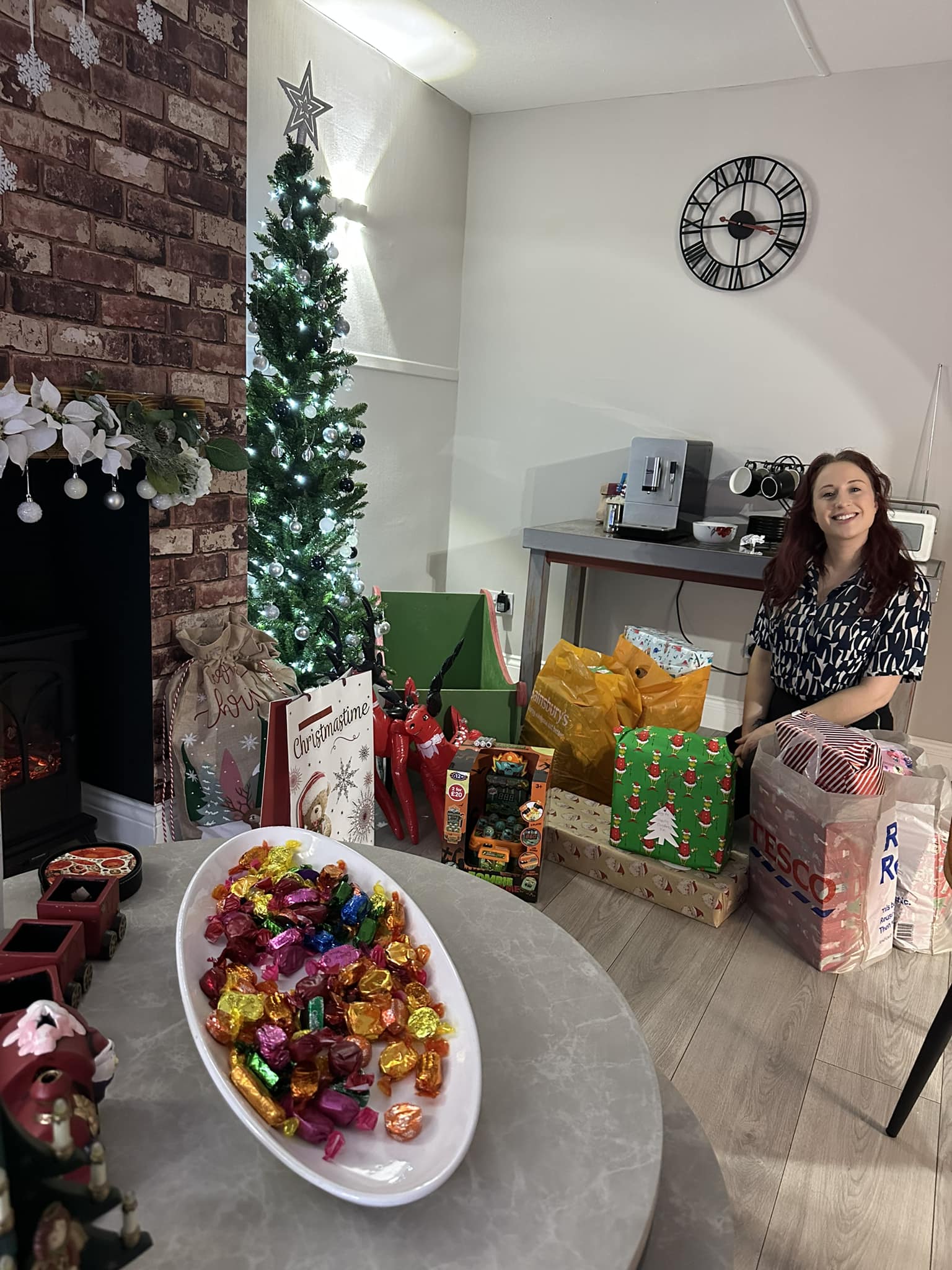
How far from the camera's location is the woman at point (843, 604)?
2.18m

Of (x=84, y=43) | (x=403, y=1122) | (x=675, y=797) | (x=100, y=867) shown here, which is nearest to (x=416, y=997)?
(x=403, y=1122)

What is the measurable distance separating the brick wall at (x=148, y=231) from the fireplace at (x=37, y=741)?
21 cm

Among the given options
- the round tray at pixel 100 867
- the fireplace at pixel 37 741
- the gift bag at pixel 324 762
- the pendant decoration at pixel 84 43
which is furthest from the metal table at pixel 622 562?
the round tray at pixel 100 867

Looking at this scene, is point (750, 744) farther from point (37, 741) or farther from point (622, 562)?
point (37, 741)

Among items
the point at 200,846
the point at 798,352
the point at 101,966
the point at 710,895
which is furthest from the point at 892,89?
the point at 101,966

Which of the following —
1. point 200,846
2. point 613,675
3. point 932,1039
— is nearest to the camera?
point 200,846

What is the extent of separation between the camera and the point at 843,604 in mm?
2242

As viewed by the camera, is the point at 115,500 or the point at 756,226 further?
the point at 756,226

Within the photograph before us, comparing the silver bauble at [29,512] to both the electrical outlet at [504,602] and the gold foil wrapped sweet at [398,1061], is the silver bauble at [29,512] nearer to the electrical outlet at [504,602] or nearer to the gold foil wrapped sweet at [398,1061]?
the gold foil wrapped sweet at [398,1061]

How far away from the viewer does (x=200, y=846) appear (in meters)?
1.27

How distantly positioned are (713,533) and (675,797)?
4.14 feet

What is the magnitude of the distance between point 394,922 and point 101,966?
0.33m

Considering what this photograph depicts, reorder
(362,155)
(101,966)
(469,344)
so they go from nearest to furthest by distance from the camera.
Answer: (101,966)
(362,155)
(469,344)

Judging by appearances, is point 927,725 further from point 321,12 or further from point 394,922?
point 321,12
